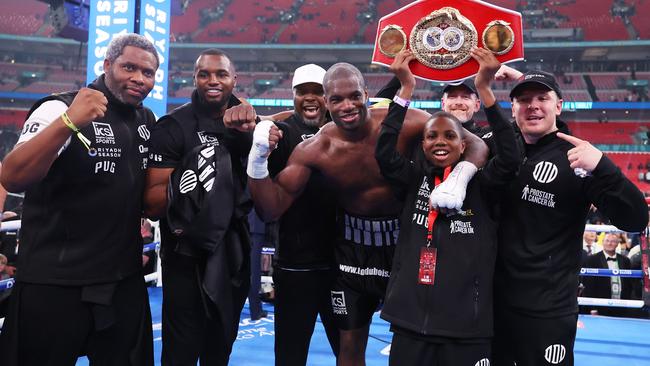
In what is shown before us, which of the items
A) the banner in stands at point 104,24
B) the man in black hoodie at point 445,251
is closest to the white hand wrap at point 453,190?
the man in black hoodie at point 445,251

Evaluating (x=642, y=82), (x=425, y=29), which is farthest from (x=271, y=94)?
(x=425, y=29)

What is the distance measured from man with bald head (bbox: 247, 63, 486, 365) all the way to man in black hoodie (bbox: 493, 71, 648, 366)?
0.44 m

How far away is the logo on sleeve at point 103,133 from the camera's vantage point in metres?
1.86

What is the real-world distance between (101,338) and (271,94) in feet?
62.2

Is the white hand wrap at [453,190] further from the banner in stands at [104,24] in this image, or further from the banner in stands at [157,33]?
the banner in stands at [104,24]

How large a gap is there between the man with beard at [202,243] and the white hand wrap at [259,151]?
0.31 ft

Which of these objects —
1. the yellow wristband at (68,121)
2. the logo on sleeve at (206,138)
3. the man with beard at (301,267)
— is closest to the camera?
the yellow wristband at (68,121)

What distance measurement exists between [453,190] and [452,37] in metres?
0.72

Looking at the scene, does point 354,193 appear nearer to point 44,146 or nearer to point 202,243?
point 202,243

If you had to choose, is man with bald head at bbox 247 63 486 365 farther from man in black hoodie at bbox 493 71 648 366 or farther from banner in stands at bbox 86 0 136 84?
banner in stands at bbox 86 0 136 84

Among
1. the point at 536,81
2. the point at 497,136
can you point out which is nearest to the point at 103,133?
the point at 497,136

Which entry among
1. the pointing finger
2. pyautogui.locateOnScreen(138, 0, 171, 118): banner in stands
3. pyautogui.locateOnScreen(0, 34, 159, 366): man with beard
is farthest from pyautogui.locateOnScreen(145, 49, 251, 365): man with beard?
pyautogui.locateOnScreen(138, 0, 171, 118): banner in stands

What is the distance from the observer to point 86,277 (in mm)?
1816

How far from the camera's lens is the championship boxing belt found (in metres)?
2.07
